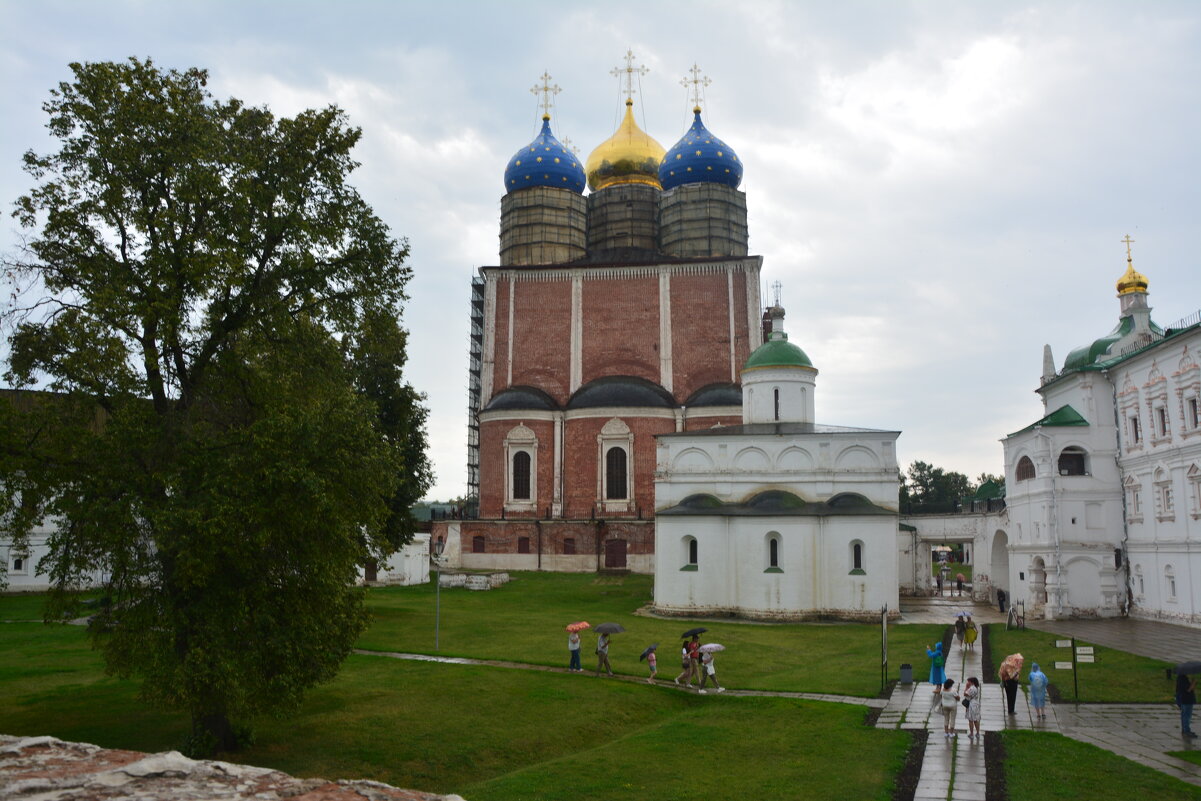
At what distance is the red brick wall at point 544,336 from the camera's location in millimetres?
53469

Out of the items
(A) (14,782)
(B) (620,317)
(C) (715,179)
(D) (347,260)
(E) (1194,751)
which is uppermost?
(C) (715,179)

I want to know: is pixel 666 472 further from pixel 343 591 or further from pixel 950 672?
pixel 343 591

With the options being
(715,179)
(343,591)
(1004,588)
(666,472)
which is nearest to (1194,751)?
(343,591)

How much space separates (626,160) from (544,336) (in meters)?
15.7

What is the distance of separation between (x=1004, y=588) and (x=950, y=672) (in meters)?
20.0

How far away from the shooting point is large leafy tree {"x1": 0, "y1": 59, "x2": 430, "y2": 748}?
1309 cm

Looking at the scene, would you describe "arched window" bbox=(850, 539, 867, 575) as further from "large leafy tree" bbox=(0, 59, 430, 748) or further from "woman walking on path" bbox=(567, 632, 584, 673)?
"large leafy tree" bbox=(0, 59, 430, 748)

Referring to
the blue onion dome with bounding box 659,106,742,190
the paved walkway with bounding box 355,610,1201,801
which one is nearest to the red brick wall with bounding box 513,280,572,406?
the blue onion dome with bounding box 659,106,742,190

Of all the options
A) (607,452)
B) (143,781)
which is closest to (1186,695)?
(143,781)

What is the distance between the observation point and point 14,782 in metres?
6.79

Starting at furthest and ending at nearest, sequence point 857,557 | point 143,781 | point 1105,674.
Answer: point 857,557, point 1105,674, point 143,781

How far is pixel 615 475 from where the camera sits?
49.2 metres

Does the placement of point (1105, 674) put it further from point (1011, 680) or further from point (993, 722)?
point (993, 722)

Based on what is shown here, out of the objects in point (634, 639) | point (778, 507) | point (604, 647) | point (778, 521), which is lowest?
point (634, 639)
